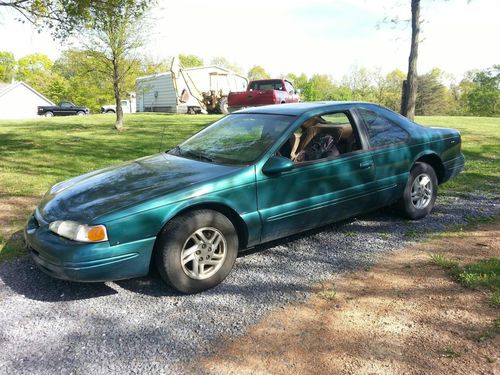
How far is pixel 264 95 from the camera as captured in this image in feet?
51.6

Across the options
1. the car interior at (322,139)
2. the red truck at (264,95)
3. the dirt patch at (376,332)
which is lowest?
the dirt patch at (376,332)

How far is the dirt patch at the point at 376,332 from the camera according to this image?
7.64ft

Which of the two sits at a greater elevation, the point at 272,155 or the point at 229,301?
the point at 272,155

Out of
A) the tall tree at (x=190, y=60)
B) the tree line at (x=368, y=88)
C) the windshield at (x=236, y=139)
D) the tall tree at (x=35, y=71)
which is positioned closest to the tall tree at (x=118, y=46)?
the windshield at (x=236, y=139)

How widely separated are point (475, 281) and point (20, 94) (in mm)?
62229

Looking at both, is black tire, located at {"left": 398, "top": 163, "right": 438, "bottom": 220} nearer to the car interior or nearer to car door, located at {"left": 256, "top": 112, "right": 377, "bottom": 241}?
car door, located at {"left": 256, "top": 112, "right": 377, "bottom": 241}

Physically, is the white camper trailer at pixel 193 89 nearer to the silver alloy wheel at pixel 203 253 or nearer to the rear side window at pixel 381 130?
the rear side window at pixel 381 130

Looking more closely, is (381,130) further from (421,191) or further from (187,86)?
(187,86)

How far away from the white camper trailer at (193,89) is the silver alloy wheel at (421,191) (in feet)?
51.9

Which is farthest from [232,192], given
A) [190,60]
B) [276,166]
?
[190,60]

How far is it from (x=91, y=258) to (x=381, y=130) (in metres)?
3.22

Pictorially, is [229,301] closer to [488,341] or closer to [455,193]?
[488,341]

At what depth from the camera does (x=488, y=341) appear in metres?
2.50

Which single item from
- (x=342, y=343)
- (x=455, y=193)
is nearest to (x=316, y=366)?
(x=342, y=343)
